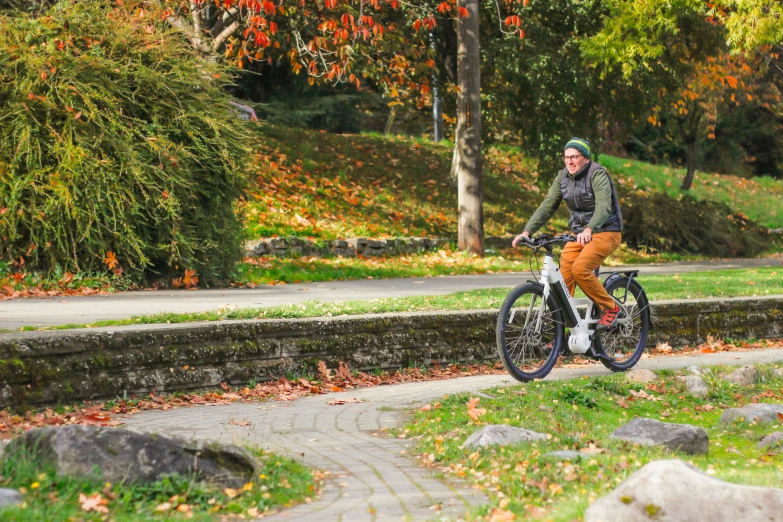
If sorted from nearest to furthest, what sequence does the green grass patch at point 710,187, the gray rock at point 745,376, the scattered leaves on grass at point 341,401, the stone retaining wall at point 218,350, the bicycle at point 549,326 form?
the stone retaining wall at point 218,350
the scattered leaves on grass at point 341,401
the bicycle at point 549,326
the gray rock at point 745,376
the green grass patch at point 710,187

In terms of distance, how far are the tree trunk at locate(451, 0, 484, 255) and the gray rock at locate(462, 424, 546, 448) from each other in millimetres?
14748

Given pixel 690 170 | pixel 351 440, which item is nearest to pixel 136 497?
pixel 351 440

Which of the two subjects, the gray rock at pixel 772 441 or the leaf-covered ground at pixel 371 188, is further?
the leaf-covered ground at pixel 371 188

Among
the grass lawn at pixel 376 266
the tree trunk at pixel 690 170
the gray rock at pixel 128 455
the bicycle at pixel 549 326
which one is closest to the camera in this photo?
the gray rock at pixel 128 455

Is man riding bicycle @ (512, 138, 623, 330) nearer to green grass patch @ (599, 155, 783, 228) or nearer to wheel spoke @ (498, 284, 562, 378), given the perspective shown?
wheel spoke @ (498, 284, 562, 378)

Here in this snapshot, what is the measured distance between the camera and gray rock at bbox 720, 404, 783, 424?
22.9 ft

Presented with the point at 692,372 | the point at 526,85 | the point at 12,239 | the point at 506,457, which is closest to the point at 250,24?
the point at 12,239

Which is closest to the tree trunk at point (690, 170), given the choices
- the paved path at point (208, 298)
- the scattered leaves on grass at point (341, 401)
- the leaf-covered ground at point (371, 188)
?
the leaf-covered ground at point (371, 188)

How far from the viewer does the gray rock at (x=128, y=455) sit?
471 centimetres

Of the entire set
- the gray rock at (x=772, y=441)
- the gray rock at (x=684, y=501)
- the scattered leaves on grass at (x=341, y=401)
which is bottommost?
the scattered leaves on grass at (x=341, y=401)

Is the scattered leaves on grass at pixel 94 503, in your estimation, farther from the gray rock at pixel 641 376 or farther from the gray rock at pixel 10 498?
the gray rock at pixel 641 376

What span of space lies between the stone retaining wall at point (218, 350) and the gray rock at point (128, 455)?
2183 millimetres

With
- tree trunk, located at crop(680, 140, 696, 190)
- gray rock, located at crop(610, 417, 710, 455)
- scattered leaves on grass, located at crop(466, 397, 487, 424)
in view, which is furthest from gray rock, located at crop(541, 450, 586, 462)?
tree trunk, located at crop(680, 140, 696, 190)

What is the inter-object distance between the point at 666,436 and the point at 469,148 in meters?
15.0
